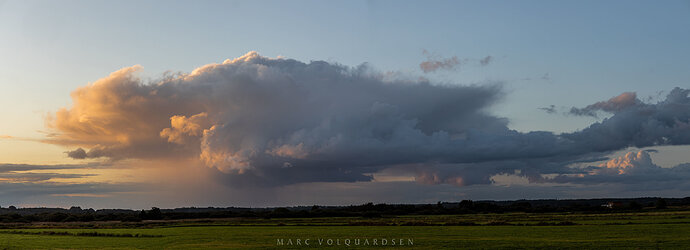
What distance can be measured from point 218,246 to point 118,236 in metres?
33.2

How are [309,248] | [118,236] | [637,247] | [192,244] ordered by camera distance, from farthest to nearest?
[118,236]
[192,244]
[309,248]
[637,247]

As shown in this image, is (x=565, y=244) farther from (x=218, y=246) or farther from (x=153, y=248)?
(x=153, y=248)

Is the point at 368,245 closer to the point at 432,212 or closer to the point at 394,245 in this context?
the point at 394,245

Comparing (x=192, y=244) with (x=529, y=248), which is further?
(x=192, y=244)

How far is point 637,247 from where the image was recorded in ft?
176

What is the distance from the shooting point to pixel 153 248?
210 feet

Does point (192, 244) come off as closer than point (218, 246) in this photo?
No

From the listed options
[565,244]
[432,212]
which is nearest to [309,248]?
[565,244]

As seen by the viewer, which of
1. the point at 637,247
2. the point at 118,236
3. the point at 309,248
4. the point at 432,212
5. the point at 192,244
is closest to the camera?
the point at 637,247

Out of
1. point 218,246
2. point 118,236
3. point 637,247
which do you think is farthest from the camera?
point 118,236

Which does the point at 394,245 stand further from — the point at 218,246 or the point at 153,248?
the point at 153,248

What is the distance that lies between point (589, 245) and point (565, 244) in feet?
7.75

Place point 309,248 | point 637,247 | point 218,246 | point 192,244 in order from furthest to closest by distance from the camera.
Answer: point 192,244
point 218,246
point 309,248
point 637,247

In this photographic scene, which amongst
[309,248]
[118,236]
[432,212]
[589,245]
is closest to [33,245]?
[118,236]
